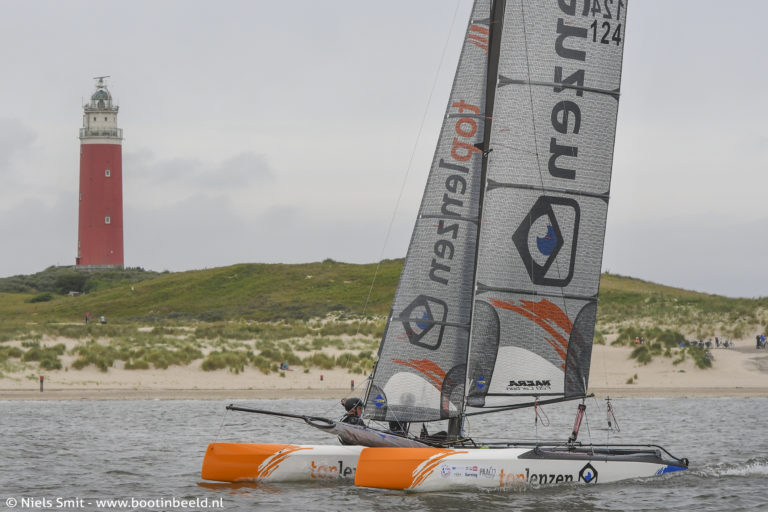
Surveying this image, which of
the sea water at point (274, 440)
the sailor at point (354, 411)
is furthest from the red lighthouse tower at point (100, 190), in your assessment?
the sailor at point (354, 411)

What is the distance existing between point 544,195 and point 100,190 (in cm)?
6305

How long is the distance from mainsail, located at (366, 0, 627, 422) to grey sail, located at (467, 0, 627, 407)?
0.05 ft

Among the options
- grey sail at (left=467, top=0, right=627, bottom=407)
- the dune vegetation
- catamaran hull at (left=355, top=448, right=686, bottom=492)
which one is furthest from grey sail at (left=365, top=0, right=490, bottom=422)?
the dune vegetation

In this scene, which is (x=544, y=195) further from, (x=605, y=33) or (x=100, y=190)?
(x=100, y=190)

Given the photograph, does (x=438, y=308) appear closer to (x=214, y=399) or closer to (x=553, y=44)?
(x=553, y=44)

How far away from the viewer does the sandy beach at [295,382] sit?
119ft

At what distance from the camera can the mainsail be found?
18094 mm

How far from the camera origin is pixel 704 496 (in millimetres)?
18000

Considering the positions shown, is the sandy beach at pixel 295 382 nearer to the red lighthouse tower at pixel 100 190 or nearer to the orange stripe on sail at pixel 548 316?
the orange stripe on sail at pixel 548 316

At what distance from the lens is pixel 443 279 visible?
18.4 m

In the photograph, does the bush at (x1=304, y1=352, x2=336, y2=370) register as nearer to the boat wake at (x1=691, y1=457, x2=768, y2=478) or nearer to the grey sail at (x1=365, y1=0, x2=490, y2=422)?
the boat wake at (x1=691, y1=457, x2=768, y2=478)

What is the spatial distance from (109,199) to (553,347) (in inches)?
2472

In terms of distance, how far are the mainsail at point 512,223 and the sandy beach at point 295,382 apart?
17.1m

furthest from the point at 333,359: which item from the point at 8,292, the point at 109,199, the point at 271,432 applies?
the point at 8,292
